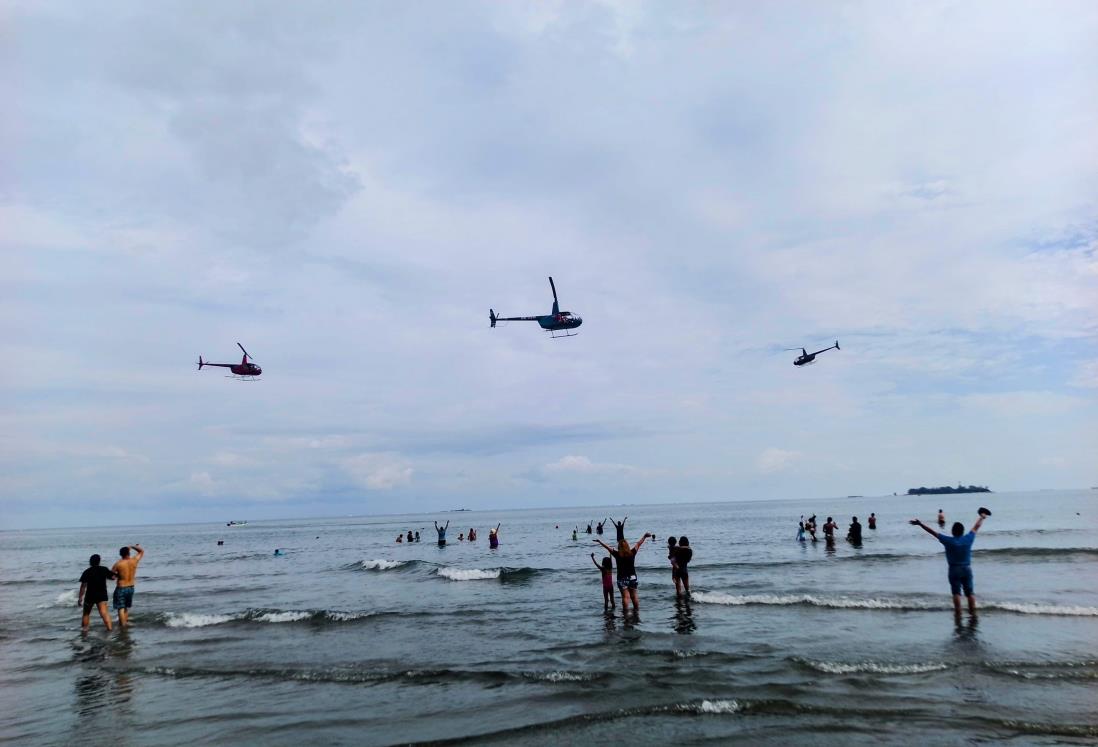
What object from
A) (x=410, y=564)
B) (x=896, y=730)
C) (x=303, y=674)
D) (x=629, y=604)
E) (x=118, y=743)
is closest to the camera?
(x=896, y=730)

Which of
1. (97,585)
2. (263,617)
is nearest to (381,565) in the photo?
(263,617)

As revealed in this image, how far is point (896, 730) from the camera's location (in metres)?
8.58

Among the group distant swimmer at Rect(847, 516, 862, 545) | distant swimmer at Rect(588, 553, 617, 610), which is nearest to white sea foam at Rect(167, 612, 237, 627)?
distant swimmer at Rect(588, 553, 617, 610)

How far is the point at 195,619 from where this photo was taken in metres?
20.7

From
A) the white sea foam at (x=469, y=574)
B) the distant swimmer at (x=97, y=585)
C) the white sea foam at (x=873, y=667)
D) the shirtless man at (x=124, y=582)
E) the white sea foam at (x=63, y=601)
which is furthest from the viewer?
the white sea foam at (x=469, y=574)

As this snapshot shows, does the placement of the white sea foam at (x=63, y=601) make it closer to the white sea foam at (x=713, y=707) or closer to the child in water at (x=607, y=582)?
the child in water at (x=607, y=582)

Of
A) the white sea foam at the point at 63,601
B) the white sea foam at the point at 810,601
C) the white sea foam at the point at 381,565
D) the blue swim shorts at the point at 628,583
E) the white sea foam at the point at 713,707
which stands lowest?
the white sea foam at the point at 381,565

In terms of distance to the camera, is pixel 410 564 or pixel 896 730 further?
pixel 410 564

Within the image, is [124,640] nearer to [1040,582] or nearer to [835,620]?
[835,620]

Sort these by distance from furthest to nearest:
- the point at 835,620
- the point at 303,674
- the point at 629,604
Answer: the point at 629,604
the point at 835,620
the point at 303,674

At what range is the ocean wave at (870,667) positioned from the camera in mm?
11266

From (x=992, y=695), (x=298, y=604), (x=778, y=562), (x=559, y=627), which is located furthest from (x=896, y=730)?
(x=778, y=562)

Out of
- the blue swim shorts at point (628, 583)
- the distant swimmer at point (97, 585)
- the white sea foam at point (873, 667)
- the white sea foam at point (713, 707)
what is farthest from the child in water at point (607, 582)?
the distant swimmer at point (97, 585)

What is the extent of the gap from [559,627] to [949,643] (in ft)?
28.5
